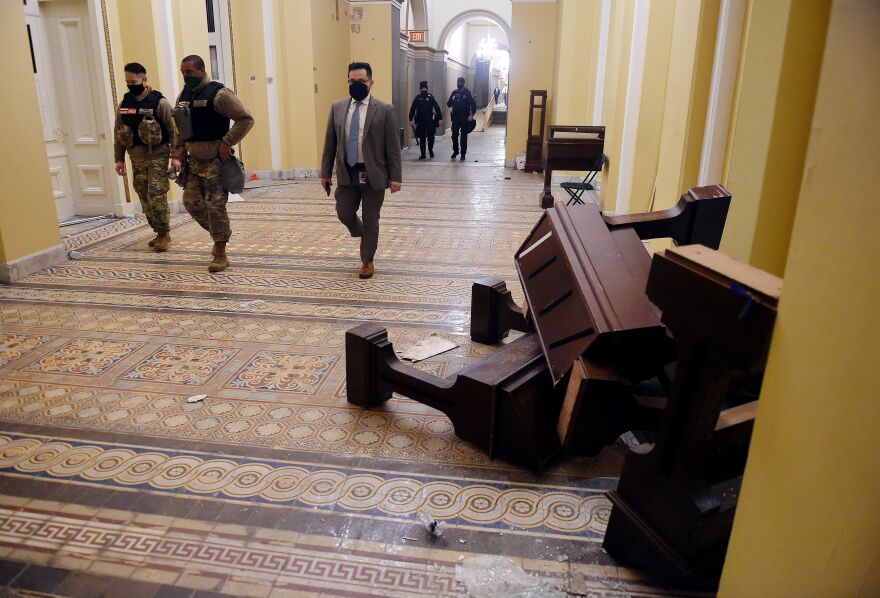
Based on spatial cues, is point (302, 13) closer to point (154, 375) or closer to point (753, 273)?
point (154, 375)

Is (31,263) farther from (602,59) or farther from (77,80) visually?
(602,59)

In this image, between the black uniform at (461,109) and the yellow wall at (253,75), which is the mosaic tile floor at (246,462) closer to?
the yellow wall at (253,75)

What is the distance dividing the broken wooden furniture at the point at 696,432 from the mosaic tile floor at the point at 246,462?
0.19 m

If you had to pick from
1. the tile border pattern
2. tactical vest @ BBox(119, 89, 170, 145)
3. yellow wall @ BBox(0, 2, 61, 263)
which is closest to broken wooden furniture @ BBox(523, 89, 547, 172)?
tactical vest @ BBox(119, 89, 170, 145)

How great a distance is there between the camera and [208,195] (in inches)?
205

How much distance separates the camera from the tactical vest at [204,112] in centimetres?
493

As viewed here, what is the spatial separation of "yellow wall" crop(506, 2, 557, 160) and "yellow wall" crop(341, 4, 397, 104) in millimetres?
2652

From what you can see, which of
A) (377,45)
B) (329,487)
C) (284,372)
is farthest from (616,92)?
(377,45)

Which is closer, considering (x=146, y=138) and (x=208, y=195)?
(x=208, y=195)

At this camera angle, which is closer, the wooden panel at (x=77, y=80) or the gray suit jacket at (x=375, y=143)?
the gray suit jacket at (x=375, y=143)

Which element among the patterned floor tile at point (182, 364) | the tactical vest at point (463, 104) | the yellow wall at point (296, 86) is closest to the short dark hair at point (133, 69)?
the patterned floor tile at point (182, 364)

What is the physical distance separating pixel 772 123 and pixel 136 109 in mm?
5107

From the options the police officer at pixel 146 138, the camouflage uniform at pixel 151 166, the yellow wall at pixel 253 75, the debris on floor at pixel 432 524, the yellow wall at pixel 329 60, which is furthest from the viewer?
the yellow wall at pixel 329 60

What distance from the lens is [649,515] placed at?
1959mm
